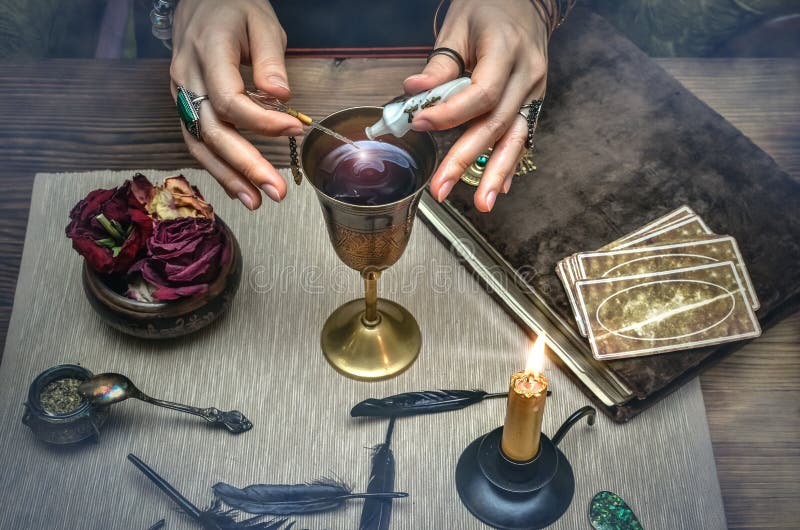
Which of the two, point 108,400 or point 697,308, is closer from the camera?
point 108,400

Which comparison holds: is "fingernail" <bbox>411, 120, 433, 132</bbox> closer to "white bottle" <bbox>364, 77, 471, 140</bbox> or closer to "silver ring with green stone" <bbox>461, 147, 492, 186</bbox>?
"white bottle" <bbox>364, 77, 471, 140</bbox>

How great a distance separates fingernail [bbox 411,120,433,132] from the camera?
3.05 ft

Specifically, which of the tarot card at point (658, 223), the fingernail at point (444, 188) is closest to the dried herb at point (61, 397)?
the fingernail at point (444, 188)

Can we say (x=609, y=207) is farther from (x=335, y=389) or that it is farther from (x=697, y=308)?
(x=335, y=389)

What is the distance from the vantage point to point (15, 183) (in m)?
1.37

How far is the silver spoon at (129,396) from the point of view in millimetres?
1025

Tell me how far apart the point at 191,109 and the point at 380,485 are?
2.04 feet

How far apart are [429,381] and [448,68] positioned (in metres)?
0.50

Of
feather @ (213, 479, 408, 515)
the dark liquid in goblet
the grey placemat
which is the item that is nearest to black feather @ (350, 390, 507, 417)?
the grey placemat

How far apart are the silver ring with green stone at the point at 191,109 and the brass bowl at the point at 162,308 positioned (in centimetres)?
15

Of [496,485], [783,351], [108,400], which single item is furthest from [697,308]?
[108,400]

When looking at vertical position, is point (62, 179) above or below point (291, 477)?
above

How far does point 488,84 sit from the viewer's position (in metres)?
1.03

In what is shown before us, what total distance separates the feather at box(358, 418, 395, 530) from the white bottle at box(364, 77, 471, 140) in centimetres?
45
